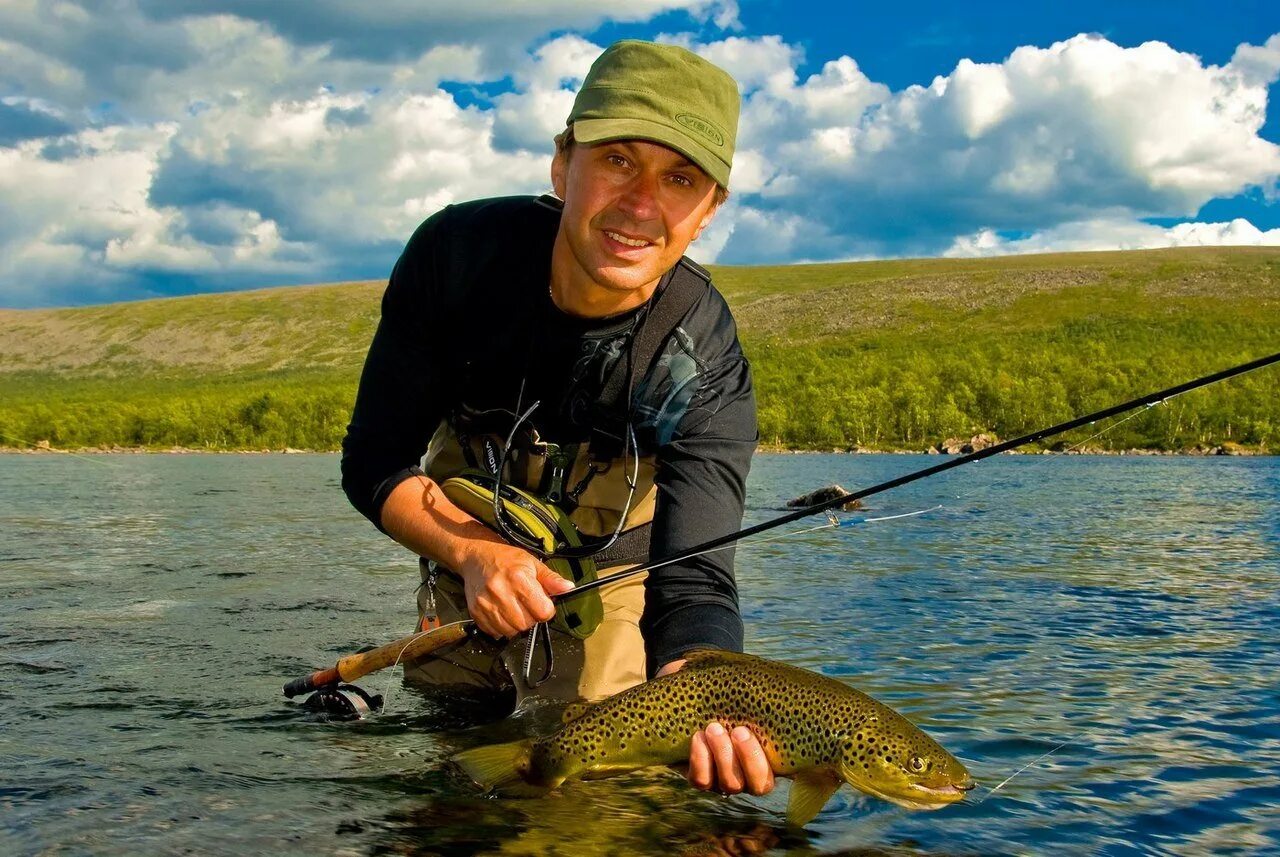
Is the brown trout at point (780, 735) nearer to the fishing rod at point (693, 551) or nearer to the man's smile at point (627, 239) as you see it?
the fishing rod at point (693, 551)

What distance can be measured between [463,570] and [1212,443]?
64654mm

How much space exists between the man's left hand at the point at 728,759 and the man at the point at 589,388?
49 centimetres

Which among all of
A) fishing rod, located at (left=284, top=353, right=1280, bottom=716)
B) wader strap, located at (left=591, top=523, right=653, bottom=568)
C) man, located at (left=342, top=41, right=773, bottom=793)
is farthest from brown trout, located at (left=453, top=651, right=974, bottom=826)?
wader strap, located at (left=591, top=523, right=653, bottom=568)

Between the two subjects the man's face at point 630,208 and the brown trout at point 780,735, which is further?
the man's face at point 630,208

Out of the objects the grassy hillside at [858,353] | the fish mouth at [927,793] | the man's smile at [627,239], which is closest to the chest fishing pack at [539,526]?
the man's smile at [627,239]

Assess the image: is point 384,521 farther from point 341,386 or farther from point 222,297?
point 222,297

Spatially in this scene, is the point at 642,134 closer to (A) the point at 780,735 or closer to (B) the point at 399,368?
(B) the point at 399,368

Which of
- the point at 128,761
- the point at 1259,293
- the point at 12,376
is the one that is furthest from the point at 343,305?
the point at 128,761

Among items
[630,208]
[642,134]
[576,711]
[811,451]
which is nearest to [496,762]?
[576,711]

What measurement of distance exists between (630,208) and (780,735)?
1.69m

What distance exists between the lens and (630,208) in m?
3.69

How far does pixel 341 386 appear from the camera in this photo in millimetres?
93375

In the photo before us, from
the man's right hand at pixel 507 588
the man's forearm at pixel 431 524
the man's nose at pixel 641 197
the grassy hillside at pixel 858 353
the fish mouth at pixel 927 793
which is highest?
the grassy hillside at pixel 858 353

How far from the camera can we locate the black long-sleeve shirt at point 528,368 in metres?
4.17
